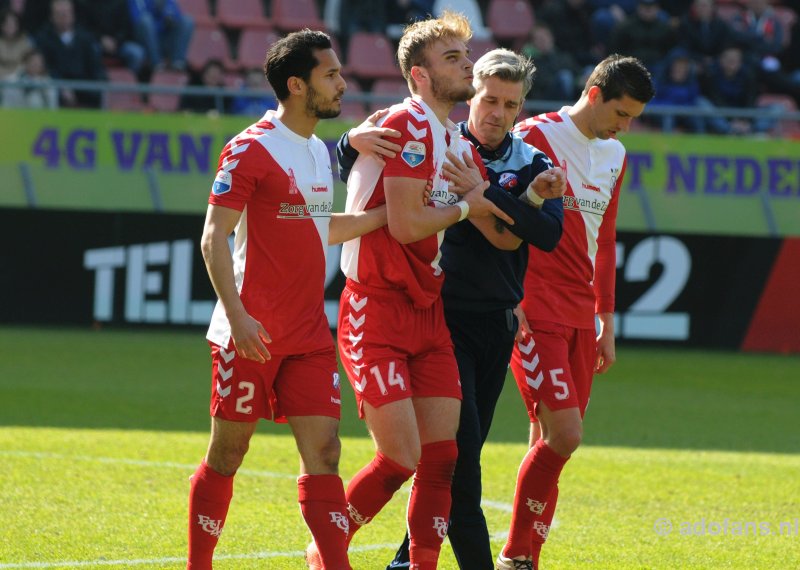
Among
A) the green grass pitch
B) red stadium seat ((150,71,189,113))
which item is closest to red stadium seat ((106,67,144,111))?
red stadium seat ((150,71,189,113))

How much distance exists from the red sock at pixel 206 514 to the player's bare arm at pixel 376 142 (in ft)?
4.51

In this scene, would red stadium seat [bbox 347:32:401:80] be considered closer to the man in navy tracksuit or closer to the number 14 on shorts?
the man in navy tracksuit

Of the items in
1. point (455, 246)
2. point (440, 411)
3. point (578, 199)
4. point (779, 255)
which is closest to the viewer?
point (440, 411)

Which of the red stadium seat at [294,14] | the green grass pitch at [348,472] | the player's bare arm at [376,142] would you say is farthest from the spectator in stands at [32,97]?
the player's bare arm at [376,142]

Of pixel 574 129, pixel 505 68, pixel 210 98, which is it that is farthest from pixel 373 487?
pixel 210 98

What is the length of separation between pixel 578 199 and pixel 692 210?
1018cm

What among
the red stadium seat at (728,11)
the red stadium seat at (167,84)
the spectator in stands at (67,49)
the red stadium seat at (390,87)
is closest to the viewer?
the red stadium seat at (167,84)

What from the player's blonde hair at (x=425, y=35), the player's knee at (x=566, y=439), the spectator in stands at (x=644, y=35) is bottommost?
the player's knee at (x=566, y=439)

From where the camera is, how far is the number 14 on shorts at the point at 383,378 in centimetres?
522

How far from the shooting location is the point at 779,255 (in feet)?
49.9

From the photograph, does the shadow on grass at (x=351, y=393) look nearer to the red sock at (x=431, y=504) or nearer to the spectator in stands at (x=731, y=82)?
the red sock at (x=431, y=504)

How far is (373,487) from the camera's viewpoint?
17.5 feet

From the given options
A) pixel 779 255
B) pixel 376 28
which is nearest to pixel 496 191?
pixel 779 255

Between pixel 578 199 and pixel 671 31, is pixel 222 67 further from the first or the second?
pixel 578 199
